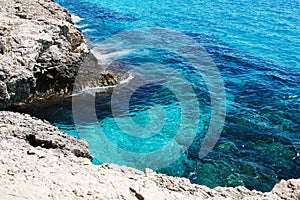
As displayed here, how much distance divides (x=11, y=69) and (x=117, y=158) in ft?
15.5

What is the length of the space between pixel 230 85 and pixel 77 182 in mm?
14643

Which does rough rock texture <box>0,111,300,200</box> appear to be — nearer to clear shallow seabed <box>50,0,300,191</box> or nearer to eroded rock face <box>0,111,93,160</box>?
eroded rock face <box>0,111,93,160</box>

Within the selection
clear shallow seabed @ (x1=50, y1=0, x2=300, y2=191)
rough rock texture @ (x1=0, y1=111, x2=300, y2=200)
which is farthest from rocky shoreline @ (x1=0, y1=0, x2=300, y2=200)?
clear shallow seabed @ (x1=50, y1=0, x2=300, y2=191)

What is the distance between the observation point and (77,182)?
798 centimetres

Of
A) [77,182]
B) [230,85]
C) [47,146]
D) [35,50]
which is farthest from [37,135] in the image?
[230,85]

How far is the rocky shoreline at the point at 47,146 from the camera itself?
7828 millimetres

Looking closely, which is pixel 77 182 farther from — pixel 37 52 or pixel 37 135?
pixel 37 52

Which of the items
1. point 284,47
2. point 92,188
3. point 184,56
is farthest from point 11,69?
point 284,47

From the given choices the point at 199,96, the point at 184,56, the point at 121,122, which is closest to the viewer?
the point at 121,122

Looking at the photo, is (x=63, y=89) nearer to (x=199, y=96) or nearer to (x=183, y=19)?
(x=199, y=96)

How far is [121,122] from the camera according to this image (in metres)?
16.6

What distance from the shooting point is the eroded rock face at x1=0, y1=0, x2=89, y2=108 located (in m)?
13.8

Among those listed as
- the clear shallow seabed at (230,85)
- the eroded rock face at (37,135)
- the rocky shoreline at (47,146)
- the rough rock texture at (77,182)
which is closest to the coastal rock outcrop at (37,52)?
the rocky shoreline at (47,146)

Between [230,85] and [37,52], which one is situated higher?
[37,52]
